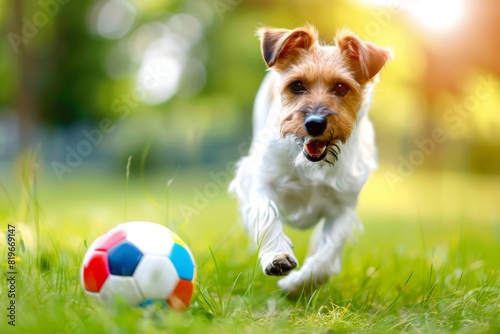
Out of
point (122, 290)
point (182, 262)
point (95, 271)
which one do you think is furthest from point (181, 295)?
point (95, 271)

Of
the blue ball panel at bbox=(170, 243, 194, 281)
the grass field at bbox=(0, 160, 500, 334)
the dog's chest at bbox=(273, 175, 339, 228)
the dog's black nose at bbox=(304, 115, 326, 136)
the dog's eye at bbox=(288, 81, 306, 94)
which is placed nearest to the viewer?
the grass field at bbox=(0, 160, 500, 334)

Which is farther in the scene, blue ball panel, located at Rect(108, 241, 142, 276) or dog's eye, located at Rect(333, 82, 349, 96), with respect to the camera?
dog's eye, located at Rect(333, 82, 349, 96)

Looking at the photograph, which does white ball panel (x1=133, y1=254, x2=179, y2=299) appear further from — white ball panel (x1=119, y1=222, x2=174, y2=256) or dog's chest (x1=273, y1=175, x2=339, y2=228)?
dog's chest (x1=273, y1=175, x2=339, y2=228)

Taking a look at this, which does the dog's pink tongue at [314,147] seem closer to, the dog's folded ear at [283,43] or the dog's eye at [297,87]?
the dog's eye at [297,87]

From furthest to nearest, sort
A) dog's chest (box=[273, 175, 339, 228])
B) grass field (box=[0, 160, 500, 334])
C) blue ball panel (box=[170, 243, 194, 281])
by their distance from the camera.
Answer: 1. dog's chest (box=[273, 175, 339, 228])
2. blue ball panel (box=[170, 243, 194, 281])
3. grass field (box=[0, 160, 500, 334])

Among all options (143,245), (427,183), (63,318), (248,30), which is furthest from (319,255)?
(427,183)

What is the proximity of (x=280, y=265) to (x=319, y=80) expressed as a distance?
1329 mm

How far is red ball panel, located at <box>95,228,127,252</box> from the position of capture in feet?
10.3

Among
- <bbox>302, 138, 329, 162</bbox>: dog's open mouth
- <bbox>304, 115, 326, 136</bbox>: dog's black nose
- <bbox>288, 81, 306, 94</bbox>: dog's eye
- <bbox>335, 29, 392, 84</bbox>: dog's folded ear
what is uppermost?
<bbox>335, 29, 392, 84</bbox>: dog's folded ear

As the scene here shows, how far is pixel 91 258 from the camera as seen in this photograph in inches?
123

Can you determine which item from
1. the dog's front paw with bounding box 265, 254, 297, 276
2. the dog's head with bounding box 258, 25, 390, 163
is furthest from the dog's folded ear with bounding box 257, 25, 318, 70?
the dog's front paw with bounding box 265, 254, 297, 276

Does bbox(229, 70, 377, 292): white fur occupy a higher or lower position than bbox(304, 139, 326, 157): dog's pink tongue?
lower

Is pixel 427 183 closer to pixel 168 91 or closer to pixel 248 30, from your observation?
pixel 248 30

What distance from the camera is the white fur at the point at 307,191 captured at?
425cm
